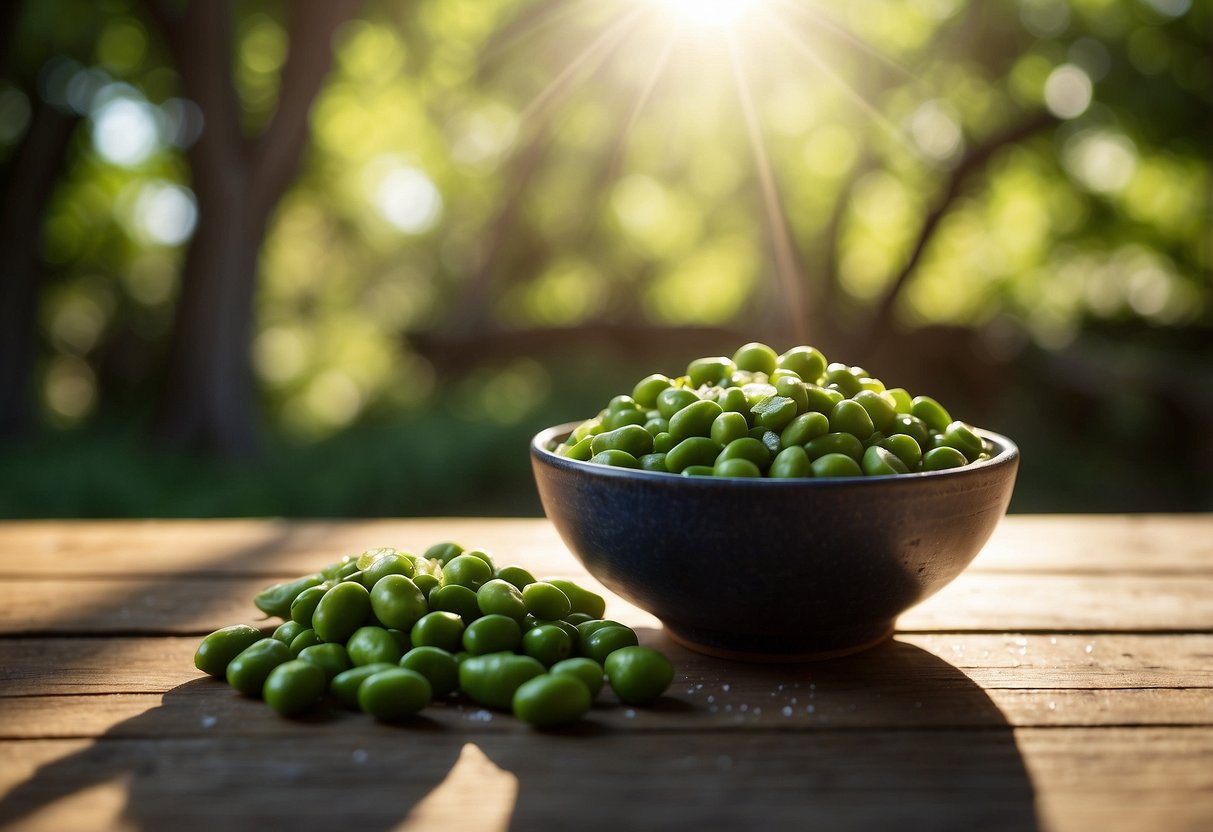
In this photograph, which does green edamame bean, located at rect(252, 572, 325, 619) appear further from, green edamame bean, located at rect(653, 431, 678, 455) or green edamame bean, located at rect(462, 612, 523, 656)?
green edamame bean, located at rect(653, 431, 678, 455)

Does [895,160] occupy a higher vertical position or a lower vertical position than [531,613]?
higher

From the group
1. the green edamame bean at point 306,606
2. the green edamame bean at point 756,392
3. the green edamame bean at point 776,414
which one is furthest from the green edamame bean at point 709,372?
the green edamame bean at point 306,606

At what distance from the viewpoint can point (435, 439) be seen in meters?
7.99

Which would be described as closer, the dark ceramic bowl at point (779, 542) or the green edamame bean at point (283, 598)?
the dark ceramic bowl at point (779, 542)

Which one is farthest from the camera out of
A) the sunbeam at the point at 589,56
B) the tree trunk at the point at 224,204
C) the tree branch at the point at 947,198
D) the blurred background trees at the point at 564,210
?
the tree branch at the point at 947,198

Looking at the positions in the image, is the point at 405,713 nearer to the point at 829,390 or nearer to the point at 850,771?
the point at 850,771

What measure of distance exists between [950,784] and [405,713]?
0.62m

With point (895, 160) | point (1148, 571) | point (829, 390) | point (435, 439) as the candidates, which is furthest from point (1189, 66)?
point (829, 390)

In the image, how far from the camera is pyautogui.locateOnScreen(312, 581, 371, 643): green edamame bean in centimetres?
131

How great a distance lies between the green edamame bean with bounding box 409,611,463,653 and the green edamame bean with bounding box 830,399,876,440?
575 millimetres

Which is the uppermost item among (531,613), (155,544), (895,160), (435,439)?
(895,160)

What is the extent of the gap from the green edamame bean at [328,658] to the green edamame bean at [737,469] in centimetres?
54

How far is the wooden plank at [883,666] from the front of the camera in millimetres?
1321

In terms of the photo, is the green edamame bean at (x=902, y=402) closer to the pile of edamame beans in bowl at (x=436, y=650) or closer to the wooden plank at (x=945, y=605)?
the wooden plank at (x=945, y=605)
